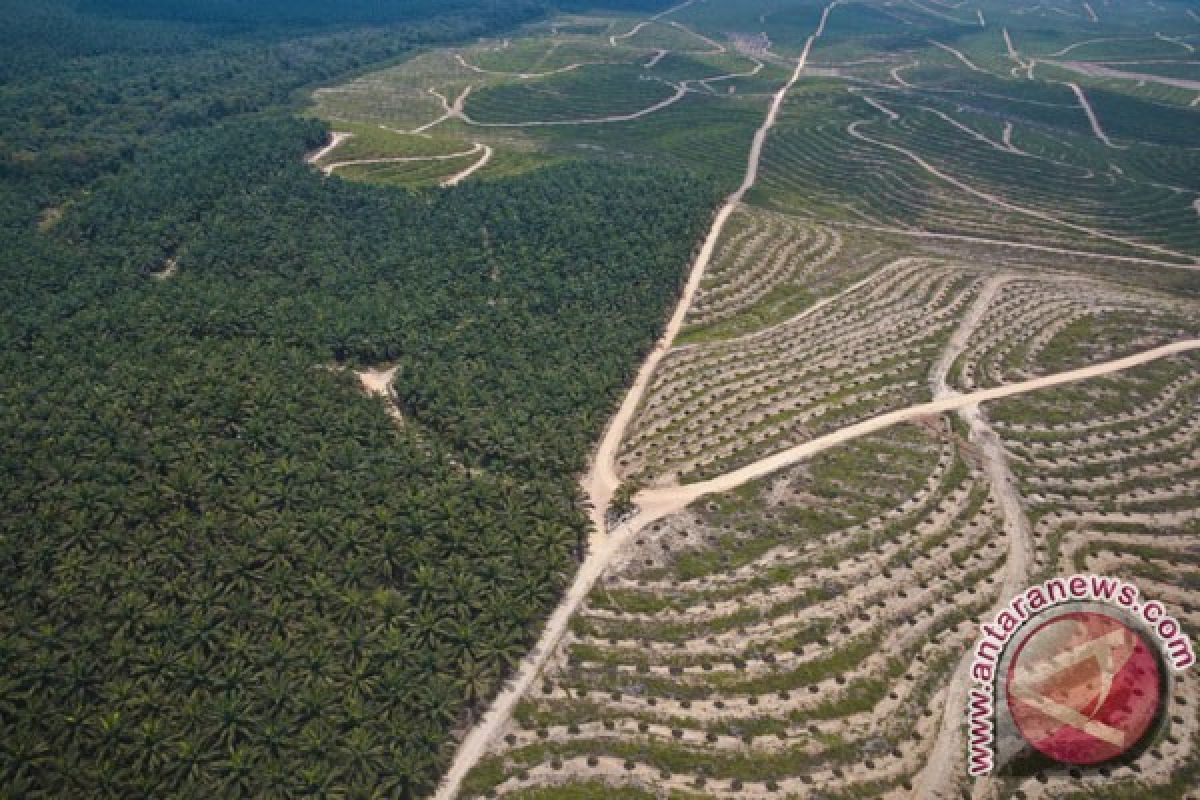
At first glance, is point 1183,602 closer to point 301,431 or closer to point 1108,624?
point 1108,624

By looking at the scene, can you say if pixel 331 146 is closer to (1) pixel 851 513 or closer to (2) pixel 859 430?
(2) pixel 859 430

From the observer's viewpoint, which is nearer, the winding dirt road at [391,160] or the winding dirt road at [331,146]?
the winding dirt road at [391,160]

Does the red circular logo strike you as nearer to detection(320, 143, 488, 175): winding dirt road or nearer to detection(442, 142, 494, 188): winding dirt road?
detection(442, 142, 494, 188): winding dirt road

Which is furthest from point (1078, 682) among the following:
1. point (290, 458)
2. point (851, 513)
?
point (290, 458)

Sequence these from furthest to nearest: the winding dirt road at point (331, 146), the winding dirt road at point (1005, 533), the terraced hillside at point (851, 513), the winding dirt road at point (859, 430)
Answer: the winding dirt road at point (331, 146) → the winding dirt road at point (859, 430) → the terraced hillside at point (851, 513) → the winding dirt road at point (1005, 533)

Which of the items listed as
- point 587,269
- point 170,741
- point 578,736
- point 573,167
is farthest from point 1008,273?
point 170,741

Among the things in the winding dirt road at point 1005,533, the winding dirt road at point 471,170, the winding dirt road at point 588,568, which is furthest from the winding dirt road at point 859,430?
the winding dirt road at point 471,170

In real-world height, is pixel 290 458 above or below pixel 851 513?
above

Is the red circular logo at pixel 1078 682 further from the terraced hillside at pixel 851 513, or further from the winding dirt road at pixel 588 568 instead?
the winding dirt road at pixel 588 568

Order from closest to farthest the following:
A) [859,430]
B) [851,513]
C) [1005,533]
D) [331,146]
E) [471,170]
Result: [1005,533], [851,513], [859,430], [471,170], [331,146]
